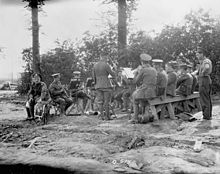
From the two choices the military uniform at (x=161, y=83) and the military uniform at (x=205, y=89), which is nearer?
the military uniform at (x=205, y=89)

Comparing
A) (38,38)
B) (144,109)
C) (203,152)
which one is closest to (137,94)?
(144,109)

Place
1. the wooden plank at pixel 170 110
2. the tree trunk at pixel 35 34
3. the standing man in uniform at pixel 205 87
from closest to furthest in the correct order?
the standing man in uniform at pixel 205 87, the wooden plank at pixel 170 110, the tree trunk at pixel 35 34

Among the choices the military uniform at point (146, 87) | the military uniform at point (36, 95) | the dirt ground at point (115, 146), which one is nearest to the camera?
Result: the dirt ground at point (115, 146)

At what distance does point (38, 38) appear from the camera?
1948 centimetres

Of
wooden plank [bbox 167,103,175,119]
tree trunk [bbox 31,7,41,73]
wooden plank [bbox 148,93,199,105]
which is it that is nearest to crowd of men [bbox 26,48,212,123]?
wooden plank [bbox 148,93,199,105]

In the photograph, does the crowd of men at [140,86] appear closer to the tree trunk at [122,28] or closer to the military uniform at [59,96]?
the military uniform at [59,96]

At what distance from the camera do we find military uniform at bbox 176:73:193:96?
995 centimetres

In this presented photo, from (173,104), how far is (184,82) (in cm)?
77

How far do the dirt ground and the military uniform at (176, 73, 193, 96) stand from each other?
1.18m

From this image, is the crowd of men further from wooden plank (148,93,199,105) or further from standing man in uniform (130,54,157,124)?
wooden plank (148,93,199,105)

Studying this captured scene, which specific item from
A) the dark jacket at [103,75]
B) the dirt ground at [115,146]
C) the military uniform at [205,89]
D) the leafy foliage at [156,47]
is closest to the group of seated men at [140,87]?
the dark jacket at [103,75]

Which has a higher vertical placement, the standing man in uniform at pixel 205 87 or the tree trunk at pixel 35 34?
the tree trunk at pixel 35 34

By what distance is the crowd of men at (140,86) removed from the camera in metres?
8.61

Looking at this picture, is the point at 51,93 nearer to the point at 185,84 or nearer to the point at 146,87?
the point at 146,87
